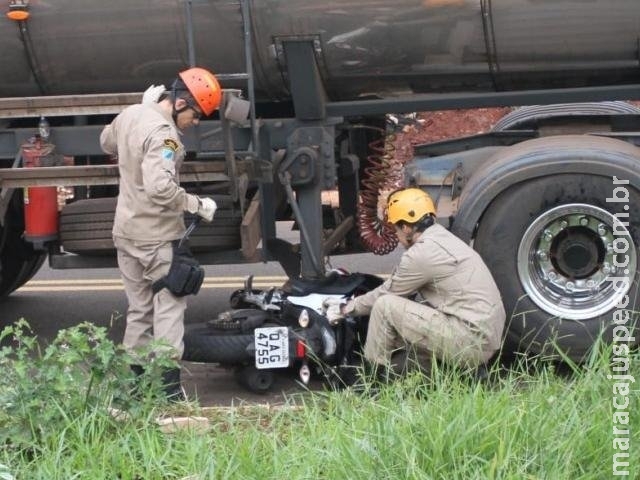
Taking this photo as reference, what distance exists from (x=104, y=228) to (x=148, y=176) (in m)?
1.10

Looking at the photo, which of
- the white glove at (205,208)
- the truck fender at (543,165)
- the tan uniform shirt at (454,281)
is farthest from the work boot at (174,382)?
the truck fender at (543,165)

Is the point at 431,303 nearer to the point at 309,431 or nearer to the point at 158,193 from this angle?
the point at 158,193

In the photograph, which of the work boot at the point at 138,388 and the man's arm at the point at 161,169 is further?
the man's arm at the point at 161,169

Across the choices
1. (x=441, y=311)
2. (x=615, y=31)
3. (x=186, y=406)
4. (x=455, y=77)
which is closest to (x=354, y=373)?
(x=441, y=311)

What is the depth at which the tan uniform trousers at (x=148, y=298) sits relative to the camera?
6.07 meters

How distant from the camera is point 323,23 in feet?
20.6

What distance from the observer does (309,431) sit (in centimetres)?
446

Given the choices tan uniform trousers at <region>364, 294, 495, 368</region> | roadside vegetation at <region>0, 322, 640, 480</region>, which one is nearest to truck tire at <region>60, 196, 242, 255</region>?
tan uniform trousers at <region>364, 294, 495, 368</region>

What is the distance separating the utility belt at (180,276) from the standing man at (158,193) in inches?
1.1

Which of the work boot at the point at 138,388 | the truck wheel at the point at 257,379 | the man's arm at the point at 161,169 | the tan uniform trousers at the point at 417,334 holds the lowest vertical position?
the truck wheel at the point at 257,379

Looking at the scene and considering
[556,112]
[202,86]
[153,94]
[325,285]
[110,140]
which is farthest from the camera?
[556,112]

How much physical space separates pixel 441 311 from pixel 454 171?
3.46 ft

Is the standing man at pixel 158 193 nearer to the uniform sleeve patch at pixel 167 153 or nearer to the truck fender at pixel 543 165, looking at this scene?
the uniform sleeve patch at pixel 167 153

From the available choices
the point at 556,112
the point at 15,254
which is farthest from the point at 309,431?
the point at 15,254
